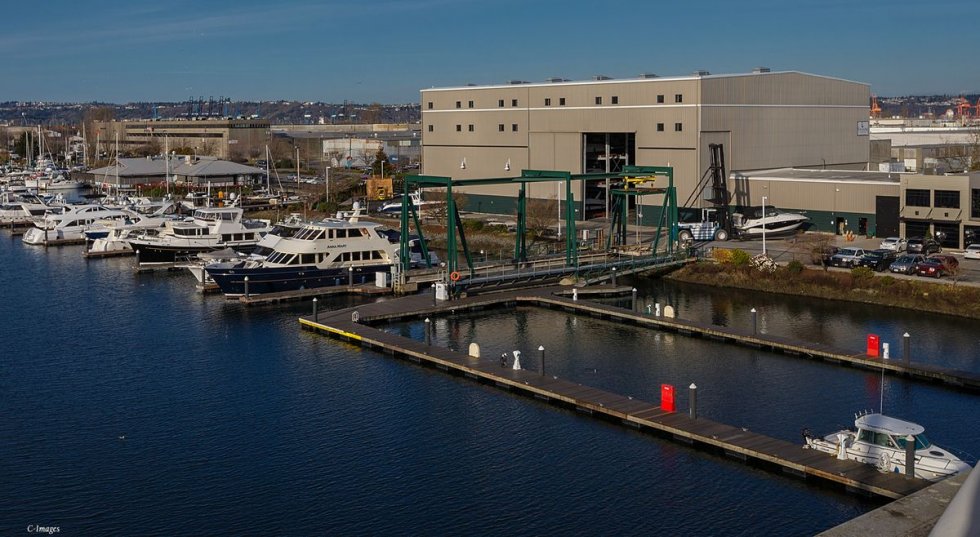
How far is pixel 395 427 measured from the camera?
19.3 metres

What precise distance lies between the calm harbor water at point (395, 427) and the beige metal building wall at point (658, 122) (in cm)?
1452

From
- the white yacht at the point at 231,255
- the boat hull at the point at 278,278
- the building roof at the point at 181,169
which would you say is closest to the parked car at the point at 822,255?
the boat hull at the point at 278,278

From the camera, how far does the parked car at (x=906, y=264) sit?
1231 inches

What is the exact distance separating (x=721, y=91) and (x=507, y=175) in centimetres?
1117

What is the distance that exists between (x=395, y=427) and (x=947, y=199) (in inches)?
945

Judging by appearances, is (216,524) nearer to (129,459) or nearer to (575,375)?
(129,459)

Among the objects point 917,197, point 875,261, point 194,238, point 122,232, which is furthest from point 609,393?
point 122,232

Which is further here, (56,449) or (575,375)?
(575,375)

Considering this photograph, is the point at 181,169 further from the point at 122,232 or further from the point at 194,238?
the point at 194,238

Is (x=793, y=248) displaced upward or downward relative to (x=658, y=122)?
downward

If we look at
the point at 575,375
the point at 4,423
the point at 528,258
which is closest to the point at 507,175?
the point at 528,258

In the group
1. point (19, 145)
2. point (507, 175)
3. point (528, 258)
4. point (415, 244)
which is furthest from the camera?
point (19, 145)

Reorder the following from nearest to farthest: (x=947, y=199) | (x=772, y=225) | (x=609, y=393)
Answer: (x=609, y=393), (x=947, y=199), (x=772, y=225)

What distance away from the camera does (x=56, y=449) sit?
18219 mm
